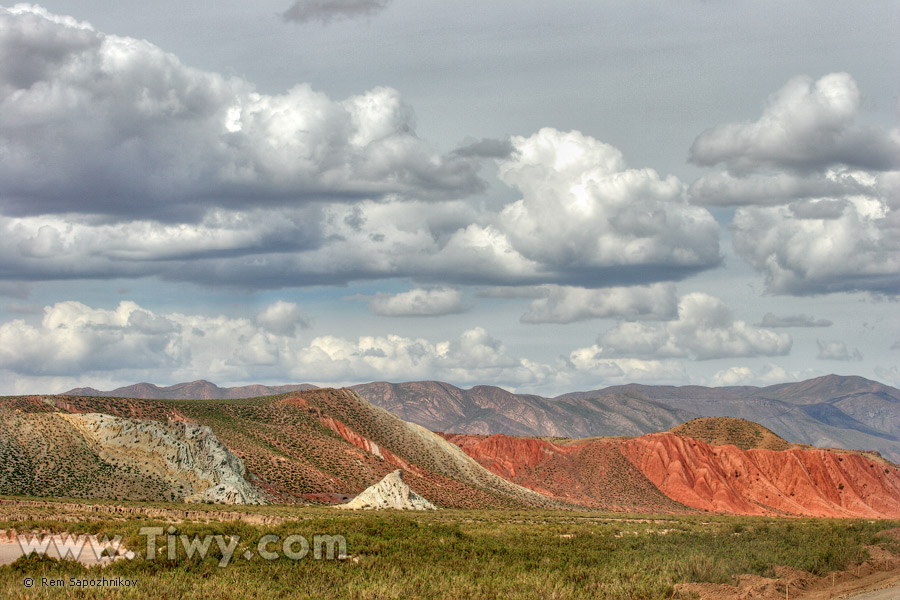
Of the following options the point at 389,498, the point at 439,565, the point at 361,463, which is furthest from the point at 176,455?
the point at 439,565

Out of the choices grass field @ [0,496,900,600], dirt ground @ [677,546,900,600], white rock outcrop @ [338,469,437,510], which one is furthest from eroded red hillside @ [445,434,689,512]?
dirt ground @ [677,546,900,600]

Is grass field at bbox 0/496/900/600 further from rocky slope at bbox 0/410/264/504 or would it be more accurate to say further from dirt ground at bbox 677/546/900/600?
rocky slope at bbox 0/410/264/504

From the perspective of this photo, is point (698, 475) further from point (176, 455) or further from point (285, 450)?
point (176, 455)

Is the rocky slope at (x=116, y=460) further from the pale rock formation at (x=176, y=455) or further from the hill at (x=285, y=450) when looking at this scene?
the hill at (x=285, y=450)

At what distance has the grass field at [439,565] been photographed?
115 feet

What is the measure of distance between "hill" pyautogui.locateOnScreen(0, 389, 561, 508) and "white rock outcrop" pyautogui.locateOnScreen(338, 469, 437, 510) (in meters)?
8.80

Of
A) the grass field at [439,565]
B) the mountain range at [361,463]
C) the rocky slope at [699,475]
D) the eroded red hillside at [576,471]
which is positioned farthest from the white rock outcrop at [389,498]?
the rocky slope at [699,475]

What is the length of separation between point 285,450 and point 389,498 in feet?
90.3

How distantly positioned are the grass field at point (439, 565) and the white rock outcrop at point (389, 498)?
30535 mm

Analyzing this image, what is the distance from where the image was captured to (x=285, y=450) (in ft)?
381

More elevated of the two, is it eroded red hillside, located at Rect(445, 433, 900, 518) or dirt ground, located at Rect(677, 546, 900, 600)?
dirt ground, located at Rect(677, 546, 900, 600)

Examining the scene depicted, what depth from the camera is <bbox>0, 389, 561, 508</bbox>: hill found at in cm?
8588

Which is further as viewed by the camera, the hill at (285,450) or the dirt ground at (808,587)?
the hill at (285,450)

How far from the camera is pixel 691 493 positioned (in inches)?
6171
